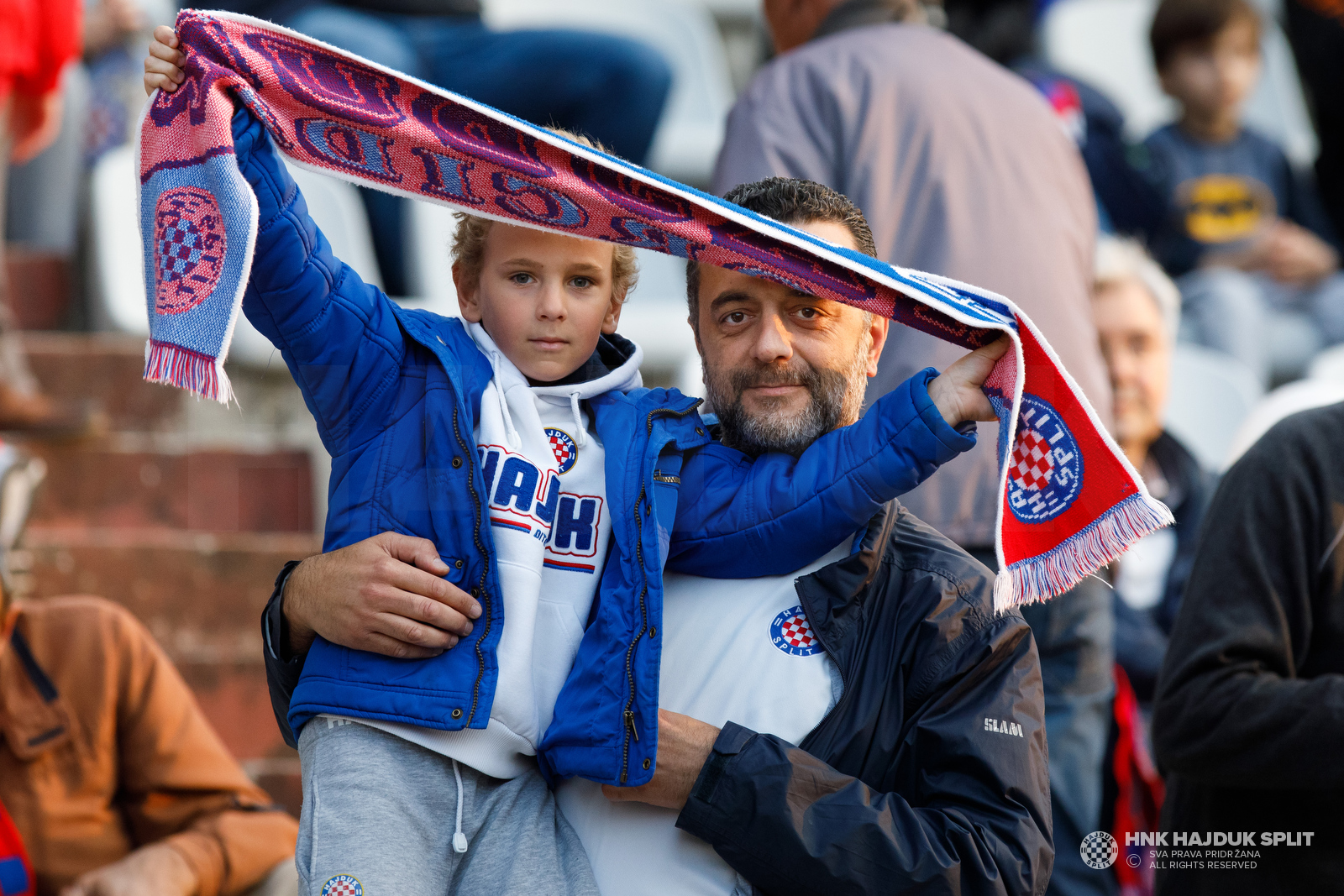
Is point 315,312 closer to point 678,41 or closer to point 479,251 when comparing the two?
point 479,251

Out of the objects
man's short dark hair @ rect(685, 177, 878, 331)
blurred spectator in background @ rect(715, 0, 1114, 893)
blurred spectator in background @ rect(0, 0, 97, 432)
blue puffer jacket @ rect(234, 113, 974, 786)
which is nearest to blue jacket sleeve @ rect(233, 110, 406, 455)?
blue puffer jacket @ rect(234, 113, 974, 786)

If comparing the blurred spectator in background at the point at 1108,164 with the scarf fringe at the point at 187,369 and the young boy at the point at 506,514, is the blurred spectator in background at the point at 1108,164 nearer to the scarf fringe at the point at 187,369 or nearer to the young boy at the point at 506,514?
the young boy at the point at 506,514

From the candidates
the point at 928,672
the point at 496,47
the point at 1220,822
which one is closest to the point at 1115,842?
the point at 1220,822

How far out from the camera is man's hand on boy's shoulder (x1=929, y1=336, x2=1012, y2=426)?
5.57 ft

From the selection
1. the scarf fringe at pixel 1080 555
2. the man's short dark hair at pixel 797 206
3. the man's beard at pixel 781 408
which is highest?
the man's short dark hair at pixel 797 206

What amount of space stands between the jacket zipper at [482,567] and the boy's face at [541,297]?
165 mm

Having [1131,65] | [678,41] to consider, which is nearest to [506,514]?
[678,41]

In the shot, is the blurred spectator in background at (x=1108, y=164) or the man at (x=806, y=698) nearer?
the man at (x=806, y=698)

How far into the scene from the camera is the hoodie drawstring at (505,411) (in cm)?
184

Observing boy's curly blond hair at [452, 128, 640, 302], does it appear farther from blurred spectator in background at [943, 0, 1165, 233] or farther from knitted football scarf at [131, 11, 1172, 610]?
blurred spectator in background at [943, 0, 1165, 233]

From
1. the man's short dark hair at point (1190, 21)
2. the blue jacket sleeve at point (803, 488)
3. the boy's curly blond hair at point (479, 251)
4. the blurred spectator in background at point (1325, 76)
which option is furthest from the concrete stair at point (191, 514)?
the blurred spectator in background at point (1325, 76)

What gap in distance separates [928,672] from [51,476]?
3.06 metres

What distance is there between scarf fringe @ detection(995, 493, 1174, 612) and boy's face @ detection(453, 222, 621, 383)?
0.68m

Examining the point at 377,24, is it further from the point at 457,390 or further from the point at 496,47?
the point at 457,390
